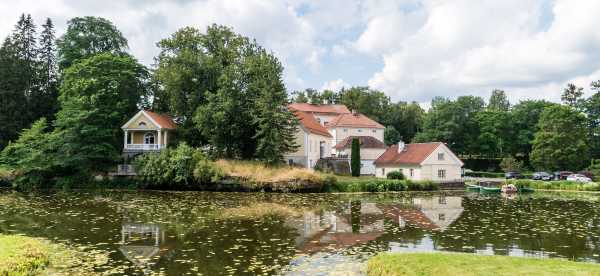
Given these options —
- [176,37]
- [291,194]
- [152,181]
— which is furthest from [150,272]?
[176,37]

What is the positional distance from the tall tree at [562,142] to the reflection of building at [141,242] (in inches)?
2250

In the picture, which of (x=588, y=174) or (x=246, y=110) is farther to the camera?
(x=588, y=174)

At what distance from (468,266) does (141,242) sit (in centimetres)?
1168

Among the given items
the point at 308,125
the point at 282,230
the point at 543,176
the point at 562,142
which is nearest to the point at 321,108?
the point at 308,125

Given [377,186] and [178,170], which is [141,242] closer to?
[178,170]

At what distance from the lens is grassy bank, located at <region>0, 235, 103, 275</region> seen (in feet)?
38.0

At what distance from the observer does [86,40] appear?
53188 millimetres

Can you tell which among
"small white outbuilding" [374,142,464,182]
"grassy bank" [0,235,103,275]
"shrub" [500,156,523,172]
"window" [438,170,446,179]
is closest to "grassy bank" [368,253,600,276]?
"grassy bank" [0,235,103,275]

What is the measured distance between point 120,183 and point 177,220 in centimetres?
2295

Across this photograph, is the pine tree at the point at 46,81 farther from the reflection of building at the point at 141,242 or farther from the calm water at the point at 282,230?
the reflection of building at the point at 141,242

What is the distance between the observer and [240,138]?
44.5 m

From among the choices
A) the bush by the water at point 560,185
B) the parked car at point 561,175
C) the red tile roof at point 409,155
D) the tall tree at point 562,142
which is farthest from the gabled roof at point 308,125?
the parked car at point 561,175

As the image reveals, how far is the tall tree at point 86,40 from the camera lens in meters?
52.7

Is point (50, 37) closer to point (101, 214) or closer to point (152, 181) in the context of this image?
point (152, 181)
